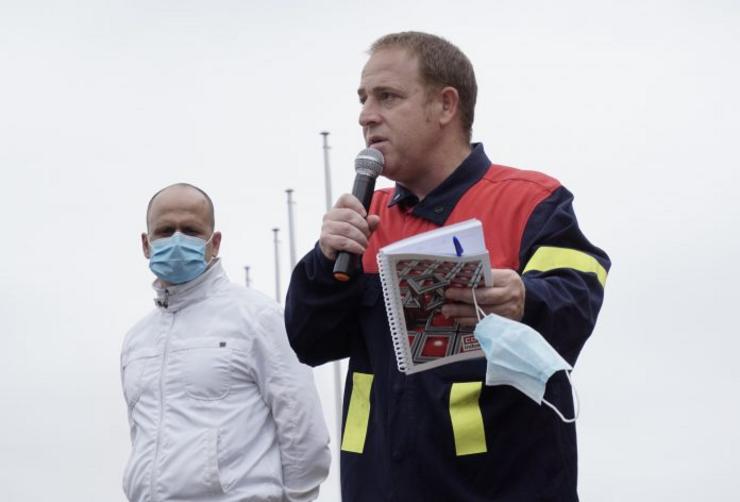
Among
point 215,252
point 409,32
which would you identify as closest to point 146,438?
point 215,252

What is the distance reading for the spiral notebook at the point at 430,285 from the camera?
9.77ft

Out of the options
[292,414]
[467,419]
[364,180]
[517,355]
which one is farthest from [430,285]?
[292,414]

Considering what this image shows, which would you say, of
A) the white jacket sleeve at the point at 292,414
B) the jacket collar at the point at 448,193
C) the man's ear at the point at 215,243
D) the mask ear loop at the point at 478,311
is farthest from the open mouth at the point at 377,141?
the man's ear at the point at 215,243

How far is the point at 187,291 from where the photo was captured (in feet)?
18.0

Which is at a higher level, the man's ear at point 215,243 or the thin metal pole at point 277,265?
the man's ear at point 215,243

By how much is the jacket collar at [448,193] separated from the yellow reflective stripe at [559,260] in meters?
0.36

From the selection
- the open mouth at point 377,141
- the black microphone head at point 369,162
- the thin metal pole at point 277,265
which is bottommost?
the thin metal pole at point 277,265

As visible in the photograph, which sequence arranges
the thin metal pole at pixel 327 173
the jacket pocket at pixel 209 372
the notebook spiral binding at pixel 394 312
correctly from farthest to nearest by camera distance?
the thin metal pole at pixel 327 173
the jacket pocket at pixel 209 372
the notebook spiral binding at pixel 394 312

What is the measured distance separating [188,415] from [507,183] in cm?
212

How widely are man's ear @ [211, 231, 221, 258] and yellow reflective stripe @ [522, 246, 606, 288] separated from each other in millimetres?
2582

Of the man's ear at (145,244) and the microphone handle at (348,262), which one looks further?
the man's ear at (145,244)

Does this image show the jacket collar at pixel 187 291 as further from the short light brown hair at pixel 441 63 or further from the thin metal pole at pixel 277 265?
the thin metal pole at pixel 277 265

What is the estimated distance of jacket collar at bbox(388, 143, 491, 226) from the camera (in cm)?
368

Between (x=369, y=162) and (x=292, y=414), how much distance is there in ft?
6.18
